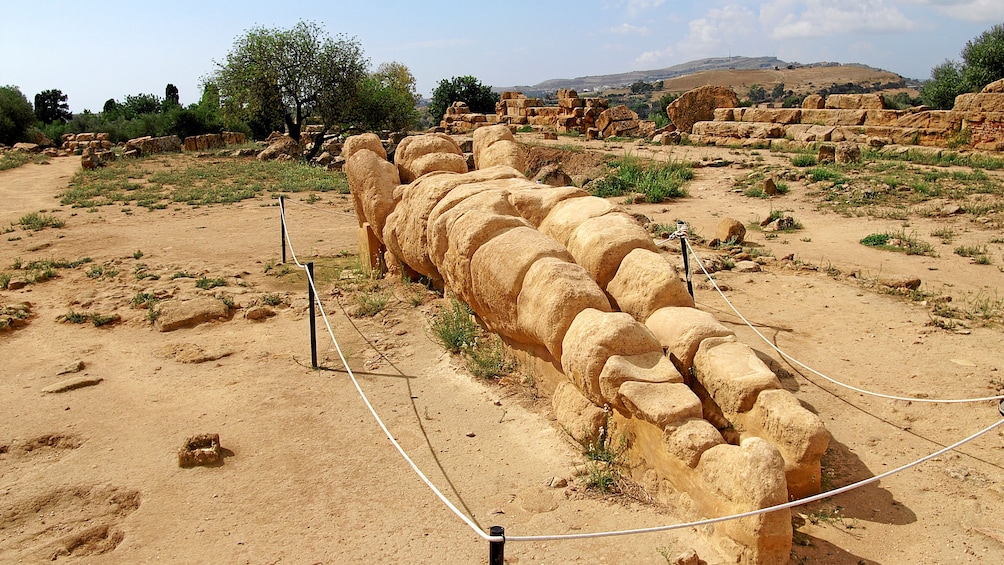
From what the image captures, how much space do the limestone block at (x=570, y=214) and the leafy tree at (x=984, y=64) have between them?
21320mm

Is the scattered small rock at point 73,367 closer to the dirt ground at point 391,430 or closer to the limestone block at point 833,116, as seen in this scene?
the dirt ground at point 391,430

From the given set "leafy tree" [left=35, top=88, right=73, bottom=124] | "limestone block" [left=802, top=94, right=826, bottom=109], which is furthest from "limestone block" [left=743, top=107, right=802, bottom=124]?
"leafy tree" [left=35, top=88, right=73, bottom=124]

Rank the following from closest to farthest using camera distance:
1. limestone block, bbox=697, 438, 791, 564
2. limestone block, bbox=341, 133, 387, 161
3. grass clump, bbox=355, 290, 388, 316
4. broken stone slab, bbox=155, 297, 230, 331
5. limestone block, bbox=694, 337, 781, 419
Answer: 1. limestone block, bbox=697, 438, 791, 564
2. limestone block, bbox=694, 337, 781, 419
3. broken stone slab, bbox=155, 297, 230, 331
4. grass clump, bbox=355, 290, 388, 316
5. limestone block, bbox=341, 133, 387, 161

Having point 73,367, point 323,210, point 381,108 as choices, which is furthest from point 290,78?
point 73,367

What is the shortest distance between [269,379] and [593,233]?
313 cm

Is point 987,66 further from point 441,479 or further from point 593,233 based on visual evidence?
point 441,479

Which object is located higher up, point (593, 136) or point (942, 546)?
point (593, 136)

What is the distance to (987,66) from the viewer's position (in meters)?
21.5

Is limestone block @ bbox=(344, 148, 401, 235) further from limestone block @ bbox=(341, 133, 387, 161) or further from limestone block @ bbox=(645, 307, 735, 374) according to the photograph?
limestone block @ bbox=(645, 307, 735, 374)

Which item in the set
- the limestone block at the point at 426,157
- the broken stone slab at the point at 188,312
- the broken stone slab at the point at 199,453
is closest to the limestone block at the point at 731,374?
the broken stone slab at the point at 199,453

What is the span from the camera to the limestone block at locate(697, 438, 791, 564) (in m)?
3.29

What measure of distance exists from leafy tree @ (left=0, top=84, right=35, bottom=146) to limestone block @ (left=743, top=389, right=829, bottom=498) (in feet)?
107

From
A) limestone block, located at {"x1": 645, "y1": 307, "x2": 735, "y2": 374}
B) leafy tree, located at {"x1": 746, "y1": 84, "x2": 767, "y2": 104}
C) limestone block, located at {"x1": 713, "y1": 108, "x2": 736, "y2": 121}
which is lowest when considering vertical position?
limestone block, located at {"x1": 645, "y1": 307, "x2": 735, "y2": 374}

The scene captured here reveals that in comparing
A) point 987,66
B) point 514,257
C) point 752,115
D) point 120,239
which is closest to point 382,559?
point 514,257
